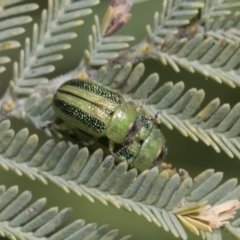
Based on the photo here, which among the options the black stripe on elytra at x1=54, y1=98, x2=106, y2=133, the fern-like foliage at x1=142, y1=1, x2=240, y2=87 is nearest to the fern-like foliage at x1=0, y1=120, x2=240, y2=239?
the black stripe on elytra at x1=54, y1=98, x2=106, y2=133

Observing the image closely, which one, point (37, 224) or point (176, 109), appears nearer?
point (37, 224)

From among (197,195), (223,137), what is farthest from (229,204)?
(223,137)

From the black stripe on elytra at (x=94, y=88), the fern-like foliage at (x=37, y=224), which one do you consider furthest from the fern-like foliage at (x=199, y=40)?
the fern-like foliage at (x=37, y=224)

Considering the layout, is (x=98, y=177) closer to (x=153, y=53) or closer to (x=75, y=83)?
(x=75, y=83)

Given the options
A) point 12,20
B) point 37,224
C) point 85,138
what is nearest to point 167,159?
point 85,138

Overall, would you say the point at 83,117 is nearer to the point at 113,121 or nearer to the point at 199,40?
the point at 113,121

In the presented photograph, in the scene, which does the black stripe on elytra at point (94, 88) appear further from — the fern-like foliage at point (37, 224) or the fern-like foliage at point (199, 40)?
the fern-like foliage at point (37, 224)
